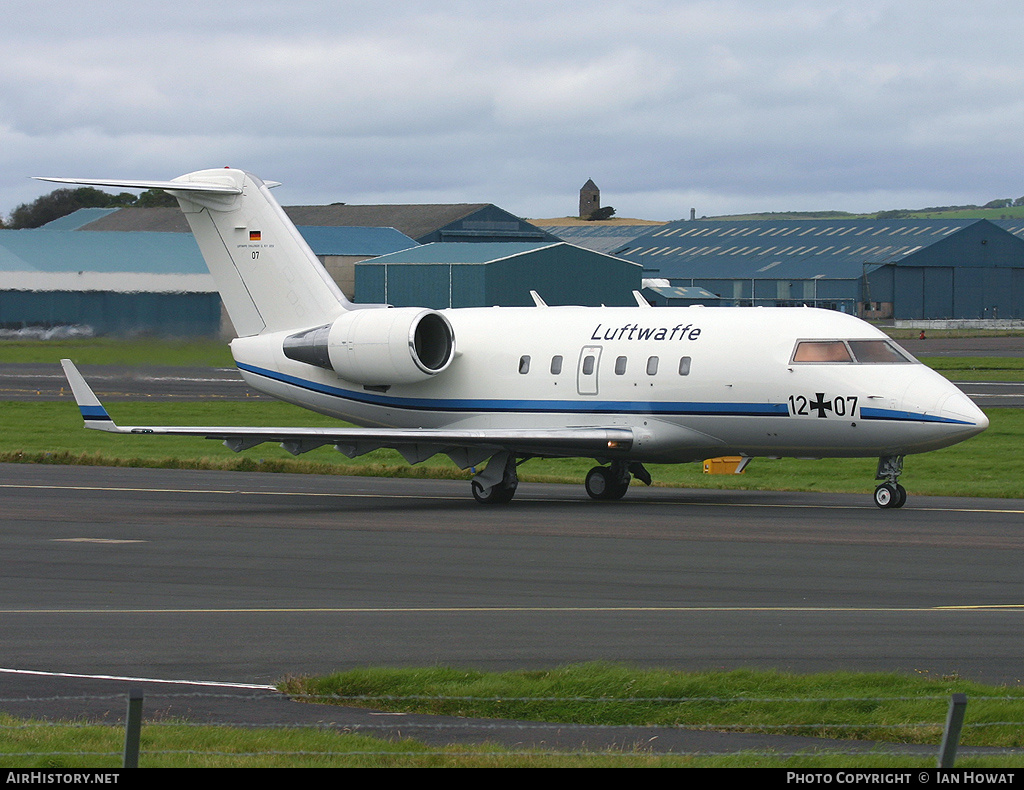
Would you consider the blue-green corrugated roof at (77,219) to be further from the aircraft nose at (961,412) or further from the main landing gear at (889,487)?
the aircraft nose at (961,412)

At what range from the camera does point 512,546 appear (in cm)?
2205

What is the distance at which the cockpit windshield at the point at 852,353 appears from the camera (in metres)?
26.5

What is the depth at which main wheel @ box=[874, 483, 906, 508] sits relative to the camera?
26641mm

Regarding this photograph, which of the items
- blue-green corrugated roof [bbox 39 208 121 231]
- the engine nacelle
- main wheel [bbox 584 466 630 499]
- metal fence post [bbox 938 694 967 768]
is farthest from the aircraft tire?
blue-green corrugated roof [bbox 39 208 121 231]

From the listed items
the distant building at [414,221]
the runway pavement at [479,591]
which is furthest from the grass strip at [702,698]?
the distant building at [414,221]

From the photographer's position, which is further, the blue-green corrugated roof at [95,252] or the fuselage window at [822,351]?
the blue-green corrugated roof at [95,252]

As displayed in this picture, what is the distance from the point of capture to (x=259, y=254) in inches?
1272

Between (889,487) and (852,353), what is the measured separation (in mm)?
2437

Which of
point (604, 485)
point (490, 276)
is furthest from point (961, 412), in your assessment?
point (490, 276)

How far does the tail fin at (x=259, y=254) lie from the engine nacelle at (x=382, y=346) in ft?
2.98

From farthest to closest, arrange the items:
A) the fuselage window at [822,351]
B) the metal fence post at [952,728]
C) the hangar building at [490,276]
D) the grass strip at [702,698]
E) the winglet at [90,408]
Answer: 1. the hangar building at [490,276]
2. the fuselage window at [822,351]
3. the winglet at [90,408]
4. the grass strip at [702,698]
5. the metal fence post at [952,728]

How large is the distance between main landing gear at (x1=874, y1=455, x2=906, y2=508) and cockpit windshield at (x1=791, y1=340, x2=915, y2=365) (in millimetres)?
1700

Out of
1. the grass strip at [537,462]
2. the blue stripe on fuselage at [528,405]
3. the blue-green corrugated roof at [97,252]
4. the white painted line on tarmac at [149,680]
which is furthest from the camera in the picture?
the blue-green corrugated roof at [97,252]

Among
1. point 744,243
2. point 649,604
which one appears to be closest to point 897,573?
point 649,604
